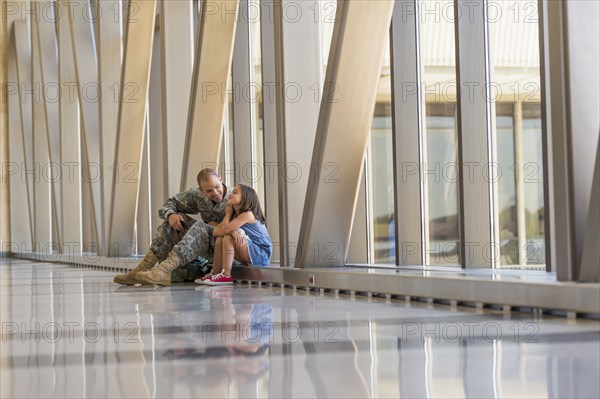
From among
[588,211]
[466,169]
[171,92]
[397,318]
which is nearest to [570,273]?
[588,211]

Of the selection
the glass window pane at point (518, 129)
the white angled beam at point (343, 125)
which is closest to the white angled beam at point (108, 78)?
the white angled beam at point (343, 125)

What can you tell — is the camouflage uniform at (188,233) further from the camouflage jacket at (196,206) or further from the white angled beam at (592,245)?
the white angled beam at (592,245)

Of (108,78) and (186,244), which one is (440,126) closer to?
(186,244)

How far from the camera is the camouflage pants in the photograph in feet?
33.6

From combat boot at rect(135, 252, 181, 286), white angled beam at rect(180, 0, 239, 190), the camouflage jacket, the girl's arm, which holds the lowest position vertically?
combat boot at rect(135, 252, 181, 286)

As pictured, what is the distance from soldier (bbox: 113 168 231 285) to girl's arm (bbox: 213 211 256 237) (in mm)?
405

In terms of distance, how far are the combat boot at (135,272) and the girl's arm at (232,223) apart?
1.07 meters

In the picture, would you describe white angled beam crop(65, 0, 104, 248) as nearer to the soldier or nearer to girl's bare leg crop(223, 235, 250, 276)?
the soldier

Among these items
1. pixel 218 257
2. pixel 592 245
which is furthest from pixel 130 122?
pixel 592 245

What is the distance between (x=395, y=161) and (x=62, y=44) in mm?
15234

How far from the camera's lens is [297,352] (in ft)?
13.4

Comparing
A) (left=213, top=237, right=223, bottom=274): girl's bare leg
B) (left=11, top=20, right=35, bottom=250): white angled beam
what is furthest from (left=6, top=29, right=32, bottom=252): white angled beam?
(left=213, top=237, right=223, bottom=274): girl's bare leg

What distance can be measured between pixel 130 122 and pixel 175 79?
2.68 m

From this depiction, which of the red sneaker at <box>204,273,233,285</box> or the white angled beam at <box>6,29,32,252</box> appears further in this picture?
the white angled beam at <box>6,29,32,252</box>
